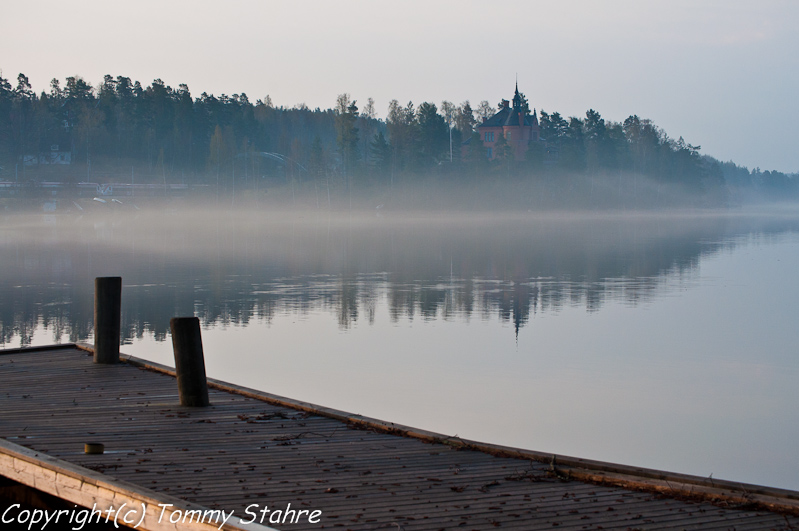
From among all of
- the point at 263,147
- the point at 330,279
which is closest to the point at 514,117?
the point at 263,147

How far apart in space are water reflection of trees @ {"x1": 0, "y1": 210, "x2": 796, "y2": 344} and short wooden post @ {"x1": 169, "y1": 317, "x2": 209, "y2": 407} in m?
9.06

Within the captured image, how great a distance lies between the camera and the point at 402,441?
7.57 m

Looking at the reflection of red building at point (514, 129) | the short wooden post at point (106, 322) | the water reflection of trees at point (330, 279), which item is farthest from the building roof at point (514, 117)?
the short wooden post at point (106, 322)

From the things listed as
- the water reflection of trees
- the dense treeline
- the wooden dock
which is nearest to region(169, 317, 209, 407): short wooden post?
the wooden dock

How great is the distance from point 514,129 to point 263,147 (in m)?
44.4

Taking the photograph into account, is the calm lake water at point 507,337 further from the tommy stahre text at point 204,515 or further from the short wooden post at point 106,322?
the tommy stahre text at point 204,515

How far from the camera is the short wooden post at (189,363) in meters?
8.83

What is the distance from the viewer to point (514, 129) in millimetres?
124062

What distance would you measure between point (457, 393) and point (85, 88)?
142551mm

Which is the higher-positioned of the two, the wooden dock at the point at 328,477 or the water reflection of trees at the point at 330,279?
the water reflection of trees at the point at 330,279

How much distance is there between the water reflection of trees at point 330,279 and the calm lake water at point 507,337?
130mm

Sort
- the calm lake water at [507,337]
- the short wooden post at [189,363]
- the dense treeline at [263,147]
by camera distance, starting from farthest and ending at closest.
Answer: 1. the dense treeline at [263,147]
2. the calm lake water at [507,337]
3. the short wooden post at [189,363]

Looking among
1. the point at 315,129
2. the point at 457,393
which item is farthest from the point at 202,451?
the point at 315,129

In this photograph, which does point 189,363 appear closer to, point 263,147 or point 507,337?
point 507,337
